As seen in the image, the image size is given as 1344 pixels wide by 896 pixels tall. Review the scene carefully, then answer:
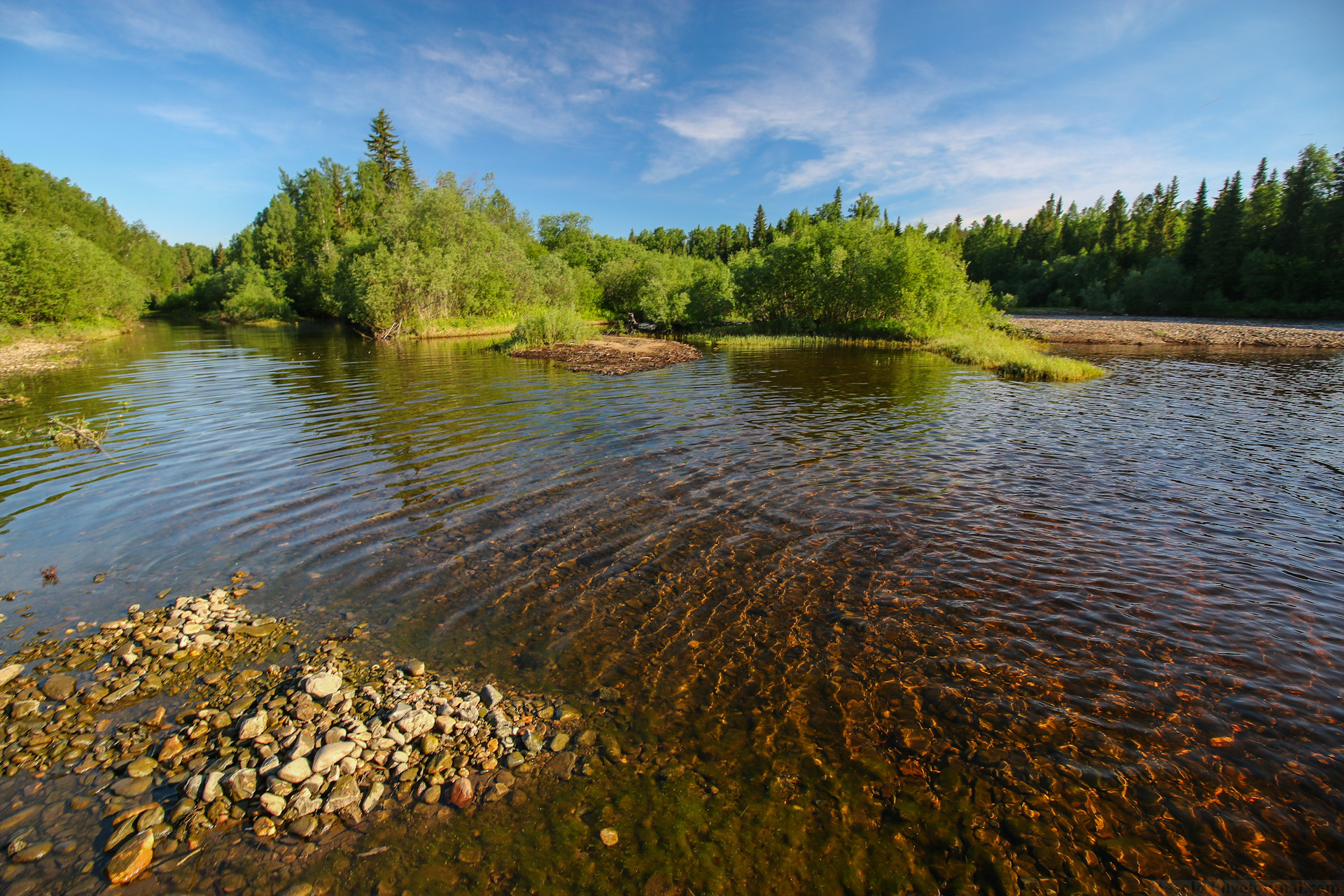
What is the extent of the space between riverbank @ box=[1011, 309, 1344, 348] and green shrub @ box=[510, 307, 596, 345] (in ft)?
156

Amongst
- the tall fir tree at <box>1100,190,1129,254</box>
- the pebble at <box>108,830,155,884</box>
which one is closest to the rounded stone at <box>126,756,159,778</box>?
the pebble at <box>108,830,155,884</box>

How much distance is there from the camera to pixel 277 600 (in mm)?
7574

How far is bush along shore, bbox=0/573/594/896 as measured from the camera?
13.3ft

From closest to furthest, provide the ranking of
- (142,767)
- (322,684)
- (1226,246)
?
(142,767) → (322,684) → (1226,246)

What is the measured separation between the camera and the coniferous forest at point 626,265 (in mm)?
53438

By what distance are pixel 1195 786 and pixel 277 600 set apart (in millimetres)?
10650

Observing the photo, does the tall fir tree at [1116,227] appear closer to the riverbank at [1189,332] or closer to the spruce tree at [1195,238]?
the spruce tree at [1195,238]

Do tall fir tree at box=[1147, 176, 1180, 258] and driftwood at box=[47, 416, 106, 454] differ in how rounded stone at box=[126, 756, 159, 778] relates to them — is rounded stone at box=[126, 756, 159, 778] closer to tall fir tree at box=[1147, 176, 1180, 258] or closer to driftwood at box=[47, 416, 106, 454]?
driftwood at box=[47, 416, 106, 454]

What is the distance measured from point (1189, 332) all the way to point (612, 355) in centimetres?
5980

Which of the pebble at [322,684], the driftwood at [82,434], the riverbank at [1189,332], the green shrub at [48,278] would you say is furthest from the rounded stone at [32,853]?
the riverbank at [1189,332]

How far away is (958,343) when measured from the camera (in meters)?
42.4

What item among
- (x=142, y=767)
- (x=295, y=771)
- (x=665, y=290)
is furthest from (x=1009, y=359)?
(x=665, y=290)

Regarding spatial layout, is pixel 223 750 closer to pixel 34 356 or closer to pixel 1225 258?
pixel 34 356

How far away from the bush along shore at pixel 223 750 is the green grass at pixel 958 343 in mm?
33613
